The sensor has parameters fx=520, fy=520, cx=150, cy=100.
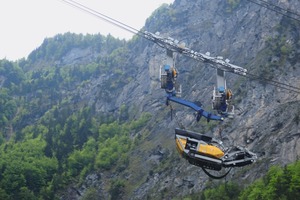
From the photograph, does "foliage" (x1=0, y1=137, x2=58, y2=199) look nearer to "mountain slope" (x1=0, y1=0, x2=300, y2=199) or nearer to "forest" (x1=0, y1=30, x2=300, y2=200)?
"forest" (x1=0, y1=30, x2=300, y2=200)

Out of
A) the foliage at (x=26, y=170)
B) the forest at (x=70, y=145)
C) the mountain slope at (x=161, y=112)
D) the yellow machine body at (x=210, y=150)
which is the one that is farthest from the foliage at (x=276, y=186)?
the foliage at (x=26, y=170)

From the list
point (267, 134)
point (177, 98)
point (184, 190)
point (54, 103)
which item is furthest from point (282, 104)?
point (54, 103)

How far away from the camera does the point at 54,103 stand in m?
176

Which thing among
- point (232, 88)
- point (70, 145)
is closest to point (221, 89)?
point (232, 88)

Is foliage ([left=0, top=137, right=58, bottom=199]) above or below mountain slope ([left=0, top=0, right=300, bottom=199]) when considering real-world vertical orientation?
below

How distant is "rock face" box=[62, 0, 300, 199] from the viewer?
79500mm

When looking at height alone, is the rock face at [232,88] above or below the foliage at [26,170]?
above

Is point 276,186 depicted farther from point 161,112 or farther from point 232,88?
point 161,112

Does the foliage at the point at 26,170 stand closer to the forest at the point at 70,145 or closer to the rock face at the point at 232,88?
the forest at the point at 70,145

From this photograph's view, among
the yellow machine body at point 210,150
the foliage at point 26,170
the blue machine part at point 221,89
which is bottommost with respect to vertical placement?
the foliage at point 26,170

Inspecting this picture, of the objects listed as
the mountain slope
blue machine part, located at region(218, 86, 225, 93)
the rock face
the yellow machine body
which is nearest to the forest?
the mountain slope

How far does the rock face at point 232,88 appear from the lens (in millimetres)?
79500

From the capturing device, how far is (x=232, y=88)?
99188 millimetres

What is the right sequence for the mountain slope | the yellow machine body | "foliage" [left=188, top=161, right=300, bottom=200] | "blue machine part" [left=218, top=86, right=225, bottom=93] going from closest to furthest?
the yellow machine body → "blue machine part" [left=218, top=86, right=225, bottom=93] → "foliage" [left=188, top=161, right=300, bottom=200] → the mountain slope
